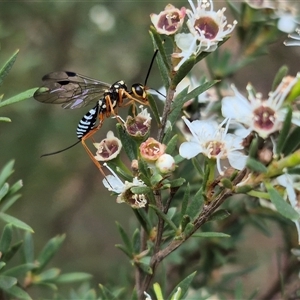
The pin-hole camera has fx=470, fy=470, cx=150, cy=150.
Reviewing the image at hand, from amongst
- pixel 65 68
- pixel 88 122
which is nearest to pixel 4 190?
pixel 88 122

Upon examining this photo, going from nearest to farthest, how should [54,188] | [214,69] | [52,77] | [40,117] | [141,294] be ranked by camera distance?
1. [141,294]
2. [52,77]
3. [214,69]
4. [40,117]
5. [54,188]

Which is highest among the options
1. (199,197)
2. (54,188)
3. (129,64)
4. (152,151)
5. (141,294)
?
(152,151)

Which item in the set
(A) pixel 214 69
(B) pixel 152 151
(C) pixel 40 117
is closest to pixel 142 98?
(B) pixel 152 151

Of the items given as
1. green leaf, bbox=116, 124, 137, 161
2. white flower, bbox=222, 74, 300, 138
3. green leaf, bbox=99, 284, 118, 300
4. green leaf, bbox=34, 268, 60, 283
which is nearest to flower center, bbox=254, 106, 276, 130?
white flower, bbox=222, 74, 300, 138

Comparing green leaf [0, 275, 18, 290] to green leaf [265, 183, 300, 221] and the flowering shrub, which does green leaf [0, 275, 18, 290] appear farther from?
green leaf [265, 183, 300, 221]

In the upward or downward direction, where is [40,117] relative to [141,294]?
downward

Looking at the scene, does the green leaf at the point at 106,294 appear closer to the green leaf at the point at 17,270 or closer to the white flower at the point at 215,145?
the green leaf at the point at 17,270

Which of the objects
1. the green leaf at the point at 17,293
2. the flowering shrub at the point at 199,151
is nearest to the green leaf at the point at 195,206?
the flowering shrub at the point at 199,151

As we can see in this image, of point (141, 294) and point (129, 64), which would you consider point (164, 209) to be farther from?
point (129, 64)
